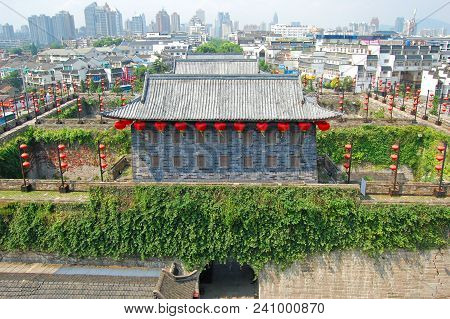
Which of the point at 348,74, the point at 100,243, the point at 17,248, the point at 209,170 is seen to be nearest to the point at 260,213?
the point at 209,170

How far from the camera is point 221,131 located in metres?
19.5

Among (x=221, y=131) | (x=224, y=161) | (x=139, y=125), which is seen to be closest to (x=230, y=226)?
(x=224, y=161)

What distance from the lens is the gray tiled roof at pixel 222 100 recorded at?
18891 mm

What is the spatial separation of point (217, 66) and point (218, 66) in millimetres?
83

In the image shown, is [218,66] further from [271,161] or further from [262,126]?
[262,126]

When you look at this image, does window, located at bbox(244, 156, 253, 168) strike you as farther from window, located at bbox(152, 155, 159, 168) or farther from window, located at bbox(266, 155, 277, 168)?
window, located at bbox(152, 155, 159, 168)

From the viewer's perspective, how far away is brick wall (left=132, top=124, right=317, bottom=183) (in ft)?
65.0

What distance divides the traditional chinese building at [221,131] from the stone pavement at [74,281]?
5034 millimetres

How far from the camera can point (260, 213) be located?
1803 cm

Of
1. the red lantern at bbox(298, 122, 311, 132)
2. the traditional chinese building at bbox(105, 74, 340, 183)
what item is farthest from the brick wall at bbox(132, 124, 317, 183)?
the red lantern at bbox(298, 122, 311, 132)

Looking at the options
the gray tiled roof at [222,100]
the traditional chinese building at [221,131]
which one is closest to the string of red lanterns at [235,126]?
the traditional chinese building at [221,131]

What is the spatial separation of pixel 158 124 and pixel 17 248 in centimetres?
892

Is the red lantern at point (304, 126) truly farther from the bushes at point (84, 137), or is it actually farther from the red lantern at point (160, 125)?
the bushes at point (84, 137)
